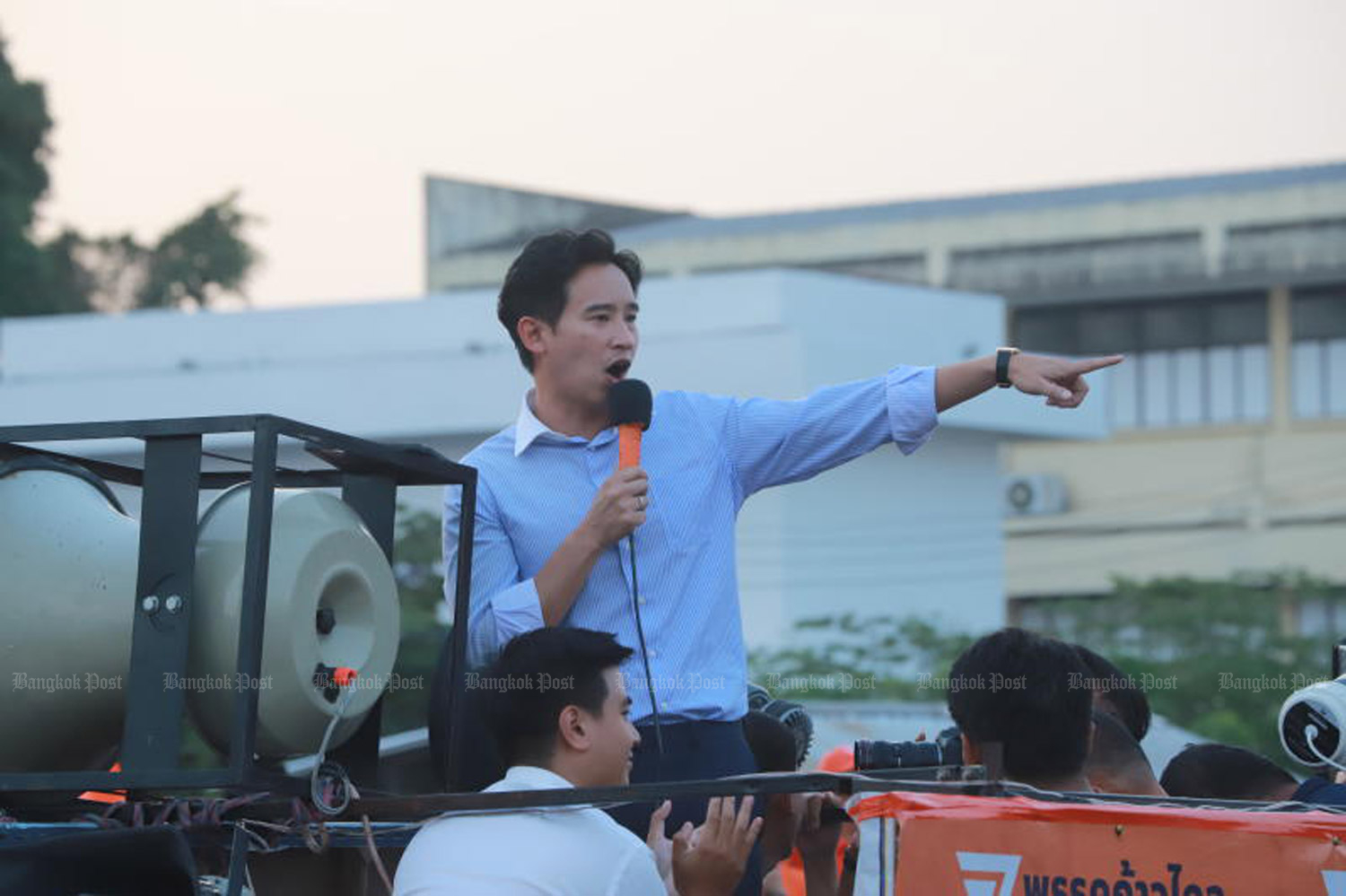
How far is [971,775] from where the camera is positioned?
11.3ft

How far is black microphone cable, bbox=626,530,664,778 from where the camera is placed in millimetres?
4113

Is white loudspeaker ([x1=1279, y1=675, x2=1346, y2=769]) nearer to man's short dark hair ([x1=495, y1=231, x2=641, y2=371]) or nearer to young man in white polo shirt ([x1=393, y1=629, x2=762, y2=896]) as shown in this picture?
young man in white polo shirt ([x1=393, y1=629, x2=762, y2=896])

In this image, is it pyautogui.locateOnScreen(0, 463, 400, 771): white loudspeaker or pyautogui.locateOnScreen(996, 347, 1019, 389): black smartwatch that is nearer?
pyautogui.locateOnScreen(0, 463, 400, 771): white loudspeaker

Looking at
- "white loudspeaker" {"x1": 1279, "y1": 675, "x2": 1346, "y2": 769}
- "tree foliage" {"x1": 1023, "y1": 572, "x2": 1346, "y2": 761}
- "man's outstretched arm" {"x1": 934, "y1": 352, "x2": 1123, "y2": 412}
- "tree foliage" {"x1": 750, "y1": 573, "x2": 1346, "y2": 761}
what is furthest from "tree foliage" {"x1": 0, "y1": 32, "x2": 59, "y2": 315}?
"white loudspeaker" {"x1": 1279, "y1": 675, "x2": 1346, "y2": 769}

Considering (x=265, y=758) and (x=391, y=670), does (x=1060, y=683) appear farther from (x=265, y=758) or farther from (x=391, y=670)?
(x=265, y=758)

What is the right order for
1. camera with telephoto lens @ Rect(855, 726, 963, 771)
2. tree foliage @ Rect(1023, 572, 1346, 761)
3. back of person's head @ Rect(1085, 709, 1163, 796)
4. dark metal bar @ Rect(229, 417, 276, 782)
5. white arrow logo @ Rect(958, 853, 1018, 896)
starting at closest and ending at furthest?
white arrow logo @ Rect(958, 853, 1018, 896), dark metal bar @ Rect(229, 417, 276, 782), camera with telephoto lens @ Rect(855, 726, 963, 771), back of person's head @ Rect(1085, 709, 1163, 796), tree foliage @ Rect(1023, 572, 1346, 761)

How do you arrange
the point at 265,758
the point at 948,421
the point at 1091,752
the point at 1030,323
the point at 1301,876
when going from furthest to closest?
the point at 1030,323 → the point at 948,421 → the point at 1091,752 → the point at 265,758 → the point at 1301,876

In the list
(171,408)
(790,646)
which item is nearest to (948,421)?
(790,646)

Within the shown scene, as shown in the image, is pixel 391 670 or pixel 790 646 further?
pixel 790 646

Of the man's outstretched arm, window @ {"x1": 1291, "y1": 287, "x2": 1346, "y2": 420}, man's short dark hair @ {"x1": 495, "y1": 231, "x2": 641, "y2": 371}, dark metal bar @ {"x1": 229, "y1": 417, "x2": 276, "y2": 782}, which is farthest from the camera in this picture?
window @ {"x1": 1291, "y1": 287, "x2": 1346, "y2": 420}

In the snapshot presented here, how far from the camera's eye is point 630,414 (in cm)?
420

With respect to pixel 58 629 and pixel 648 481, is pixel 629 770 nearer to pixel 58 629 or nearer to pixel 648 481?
pixel 648 481

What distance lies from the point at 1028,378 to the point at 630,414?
31.1 inches

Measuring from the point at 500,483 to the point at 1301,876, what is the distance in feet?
5.97
